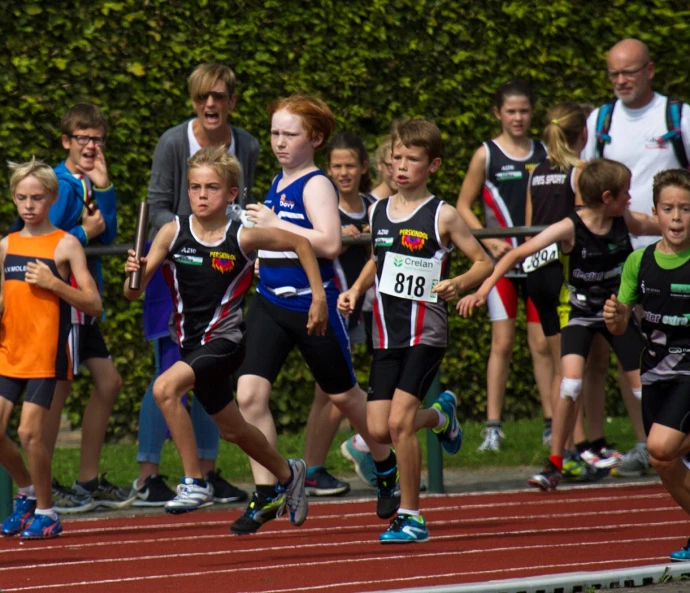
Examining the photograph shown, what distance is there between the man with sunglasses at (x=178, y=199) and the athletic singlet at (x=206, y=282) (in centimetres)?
106

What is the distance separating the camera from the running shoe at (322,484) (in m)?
9.09

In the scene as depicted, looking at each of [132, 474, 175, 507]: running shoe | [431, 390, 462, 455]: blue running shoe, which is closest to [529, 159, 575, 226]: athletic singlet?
[431, 390, 462, 455]: blue running shoe

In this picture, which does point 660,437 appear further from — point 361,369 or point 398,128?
point 361,369

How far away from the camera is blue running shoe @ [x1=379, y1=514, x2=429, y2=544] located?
23.9ft

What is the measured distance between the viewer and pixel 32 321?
789 cm

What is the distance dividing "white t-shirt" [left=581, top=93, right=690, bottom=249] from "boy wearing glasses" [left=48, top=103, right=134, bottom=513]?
3.24 metres

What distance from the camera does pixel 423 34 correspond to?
1169cm

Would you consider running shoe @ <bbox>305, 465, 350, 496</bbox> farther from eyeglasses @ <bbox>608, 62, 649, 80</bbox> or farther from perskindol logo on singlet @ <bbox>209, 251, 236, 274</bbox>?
eyeglasses @ <bbox>608, 62, 649, 80</bbox>

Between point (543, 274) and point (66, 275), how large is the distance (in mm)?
3177

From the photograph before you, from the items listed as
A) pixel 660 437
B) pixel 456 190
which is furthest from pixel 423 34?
pixel 660 437

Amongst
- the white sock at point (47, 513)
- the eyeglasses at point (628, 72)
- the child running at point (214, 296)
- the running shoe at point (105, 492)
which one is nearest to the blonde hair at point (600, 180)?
the eyeglasses at point (628, 72)

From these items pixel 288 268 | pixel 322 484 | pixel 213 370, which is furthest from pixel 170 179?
pixel 322 484

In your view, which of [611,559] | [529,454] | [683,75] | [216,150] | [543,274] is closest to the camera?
[611,559]

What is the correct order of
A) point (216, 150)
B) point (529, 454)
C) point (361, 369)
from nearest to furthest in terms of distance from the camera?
point (216, 150) < point (529, 454) < point (361, 369)
